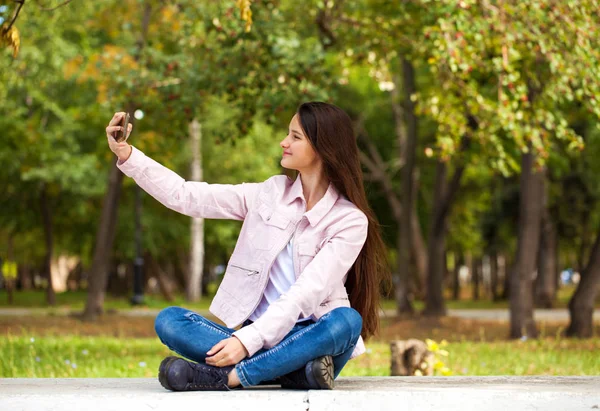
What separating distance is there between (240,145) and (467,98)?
2305cm

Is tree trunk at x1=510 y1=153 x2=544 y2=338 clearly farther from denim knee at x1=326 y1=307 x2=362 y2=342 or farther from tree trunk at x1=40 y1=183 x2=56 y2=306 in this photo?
tree trunk at x1=40 y1=183 x2=56 y2=306

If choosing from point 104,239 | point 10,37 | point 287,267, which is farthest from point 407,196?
point 287,267

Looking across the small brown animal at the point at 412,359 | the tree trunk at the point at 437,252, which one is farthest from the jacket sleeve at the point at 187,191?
the tree trunk at the point at 437,252

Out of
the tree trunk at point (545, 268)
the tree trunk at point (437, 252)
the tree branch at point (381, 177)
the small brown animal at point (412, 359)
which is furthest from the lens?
the tree trunk at point (545, 268)

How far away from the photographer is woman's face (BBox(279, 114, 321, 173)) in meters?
4.84

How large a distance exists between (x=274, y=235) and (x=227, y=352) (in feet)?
2.04

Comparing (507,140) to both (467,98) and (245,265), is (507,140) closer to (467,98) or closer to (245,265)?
A: (467,98)

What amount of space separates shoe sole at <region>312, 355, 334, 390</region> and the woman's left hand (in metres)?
0.33

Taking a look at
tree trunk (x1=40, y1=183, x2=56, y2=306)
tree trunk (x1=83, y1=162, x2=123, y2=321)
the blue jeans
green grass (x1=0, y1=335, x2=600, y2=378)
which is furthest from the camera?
tree trunk (x1=40, y1=183, x2=56, y2=306)

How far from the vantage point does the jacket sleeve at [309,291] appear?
4.46 m

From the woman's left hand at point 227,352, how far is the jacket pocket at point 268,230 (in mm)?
507

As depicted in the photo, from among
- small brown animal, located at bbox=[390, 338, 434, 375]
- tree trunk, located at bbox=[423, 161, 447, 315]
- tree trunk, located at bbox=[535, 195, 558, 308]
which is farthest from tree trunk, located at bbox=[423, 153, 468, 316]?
small brown animal, located at bbox=[390, 338, 434, 375]

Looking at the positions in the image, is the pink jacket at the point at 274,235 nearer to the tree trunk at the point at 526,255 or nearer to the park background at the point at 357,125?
the park background at the point at 357,125

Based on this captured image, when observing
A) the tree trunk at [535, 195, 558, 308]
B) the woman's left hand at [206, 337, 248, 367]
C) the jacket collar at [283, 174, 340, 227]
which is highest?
the jacket collar at [283, 174, 340, 227]
